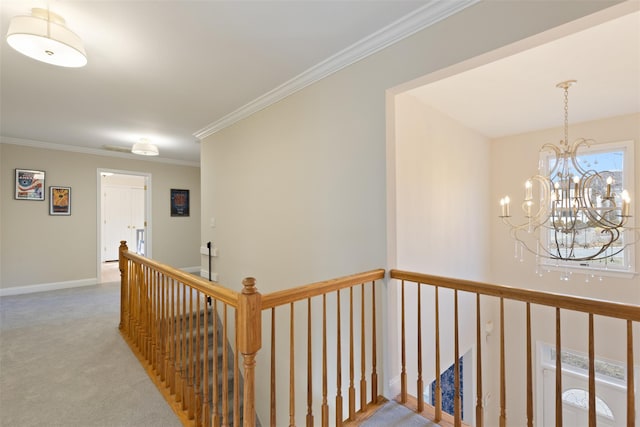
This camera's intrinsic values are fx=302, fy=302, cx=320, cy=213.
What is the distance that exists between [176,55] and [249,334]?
2048mm

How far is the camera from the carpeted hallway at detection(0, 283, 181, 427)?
6.43 feet

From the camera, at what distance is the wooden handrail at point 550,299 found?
125 cm

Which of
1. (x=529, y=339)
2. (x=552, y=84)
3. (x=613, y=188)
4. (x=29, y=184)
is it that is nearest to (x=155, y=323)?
(x=529, y=339)

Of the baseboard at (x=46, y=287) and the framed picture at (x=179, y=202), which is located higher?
the framed picture at (x=179, y=202)

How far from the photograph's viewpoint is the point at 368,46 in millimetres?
2061

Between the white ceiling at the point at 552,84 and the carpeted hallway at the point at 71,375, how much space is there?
324 centimetres

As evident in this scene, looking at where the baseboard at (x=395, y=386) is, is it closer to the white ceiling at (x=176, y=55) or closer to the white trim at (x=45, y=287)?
the white ceiling at (x=176, y=55)

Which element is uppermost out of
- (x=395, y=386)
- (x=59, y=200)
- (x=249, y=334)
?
(x=59, y=200)

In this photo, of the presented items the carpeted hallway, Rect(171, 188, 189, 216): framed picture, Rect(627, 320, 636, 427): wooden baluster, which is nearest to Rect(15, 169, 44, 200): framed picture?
the carpeted hallway

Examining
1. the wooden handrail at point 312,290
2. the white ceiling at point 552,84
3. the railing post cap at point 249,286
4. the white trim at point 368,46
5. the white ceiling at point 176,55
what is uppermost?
the white ceiling at point 176,55

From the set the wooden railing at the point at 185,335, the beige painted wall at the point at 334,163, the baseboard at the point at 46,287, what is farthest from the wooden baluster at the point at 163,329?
the baseboard at the point at 46,287

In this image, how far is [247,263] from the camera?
134 inches

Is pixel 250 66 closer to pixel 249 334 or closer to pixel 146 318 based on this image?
pixel 249 334

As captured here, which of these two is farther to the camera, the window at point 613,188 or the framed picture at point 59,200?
Result: the framed picture at point 59,200
